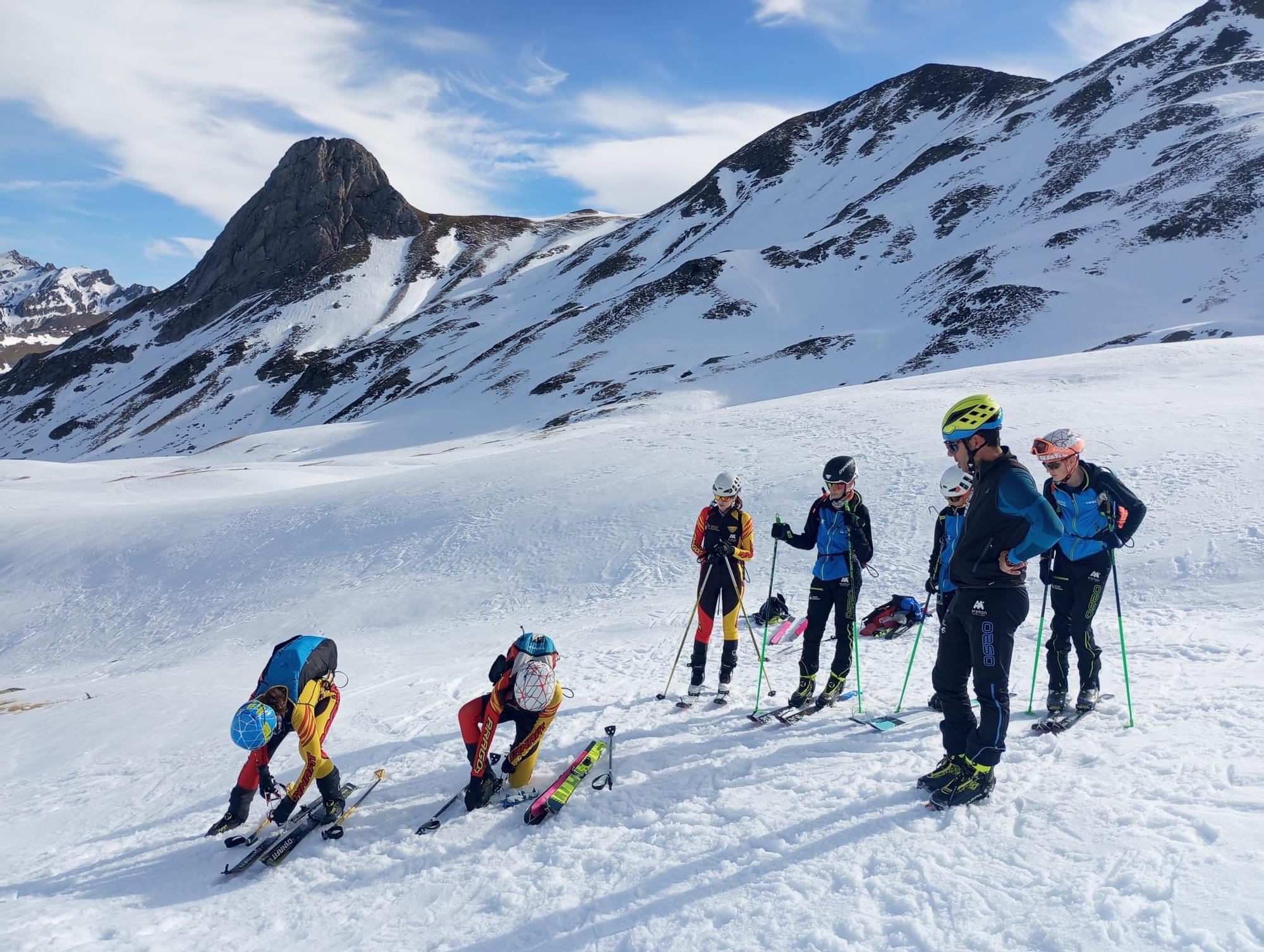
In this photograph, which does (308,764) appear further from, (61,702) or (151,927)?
(61,702)

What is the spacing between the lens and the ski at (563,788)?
595 centimetres

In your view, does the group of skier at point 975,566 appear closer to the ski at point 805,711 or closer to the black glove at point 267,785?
the ski at point 805,711

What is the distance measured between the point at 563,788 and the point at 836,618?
3.28 meters

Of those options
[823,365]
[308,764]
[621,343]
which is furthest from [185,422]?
[308,764]

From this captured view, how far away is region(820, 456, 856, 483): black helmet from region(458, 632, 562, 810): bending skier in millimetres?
3346

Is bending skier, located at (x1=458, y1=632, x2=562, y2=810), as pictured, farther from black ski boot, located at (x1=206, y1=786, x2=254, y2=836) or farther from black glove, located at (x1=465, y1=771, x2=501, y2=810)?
black ski boot, located at (x1=206, y1=786, x2=254, y2=836)

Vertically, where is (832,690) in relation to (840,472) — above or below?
below

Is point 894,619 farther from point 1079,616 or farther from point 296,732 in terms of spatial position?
point 296,732

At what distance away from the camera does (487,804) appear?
632 centimetres

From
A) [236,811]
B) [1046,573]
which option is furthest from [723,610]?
[236,811]

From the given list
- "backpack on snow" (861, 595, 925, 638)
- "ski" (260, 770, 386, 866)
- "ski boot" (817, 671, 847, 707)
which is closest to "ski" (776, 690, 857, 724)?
"ski boot" (817, 671, 847, 707)

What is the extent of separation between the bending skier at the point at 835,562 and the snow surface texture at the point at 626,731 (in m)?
0.46

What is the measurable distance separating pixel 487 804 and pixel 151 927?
8.23 feet

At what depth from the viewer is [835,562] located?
7527 mm
